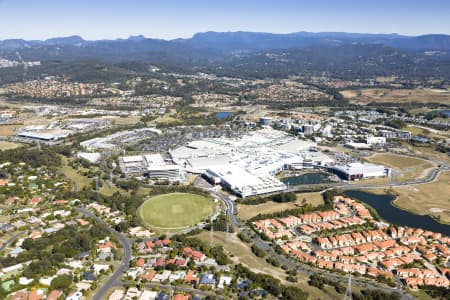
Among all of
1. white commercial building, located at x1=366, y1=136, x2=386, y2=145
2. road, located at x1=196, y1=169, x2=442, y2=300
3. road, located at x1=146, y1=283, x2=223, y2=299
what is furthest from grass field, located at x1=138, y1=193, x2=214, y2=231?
white commercial building, located at x1=366, y1=136, x2=386, y2=145

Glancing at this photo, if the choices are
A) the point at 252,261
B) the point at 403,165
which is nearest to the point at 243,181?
the point at 252,261

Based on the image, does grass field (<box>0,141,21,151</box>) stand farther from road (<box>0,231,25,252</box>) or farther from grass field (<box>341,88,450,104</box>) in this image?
grass field (<box>341,88,450,104</box>)

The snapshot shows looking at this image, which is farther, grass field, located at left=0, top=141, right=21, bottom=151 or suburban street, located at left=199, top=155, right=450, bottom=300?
grass field, located at left=0, top=141, right=21, bottom=151

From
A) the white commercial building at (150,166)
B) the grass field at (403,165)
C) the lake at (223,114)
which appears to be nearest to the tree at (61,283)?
the white commercial building at (150,166)

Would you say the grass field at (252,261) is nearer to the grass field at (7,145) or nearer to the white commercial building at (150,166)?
the white commercial building at (150,166)

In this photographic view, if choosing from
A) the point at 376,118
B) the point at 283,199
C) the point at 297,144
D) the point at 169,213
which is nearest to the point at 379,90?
the point at 376,118

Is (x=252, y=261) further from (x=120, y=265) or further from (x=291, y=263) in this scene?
(x=120, y=265)
